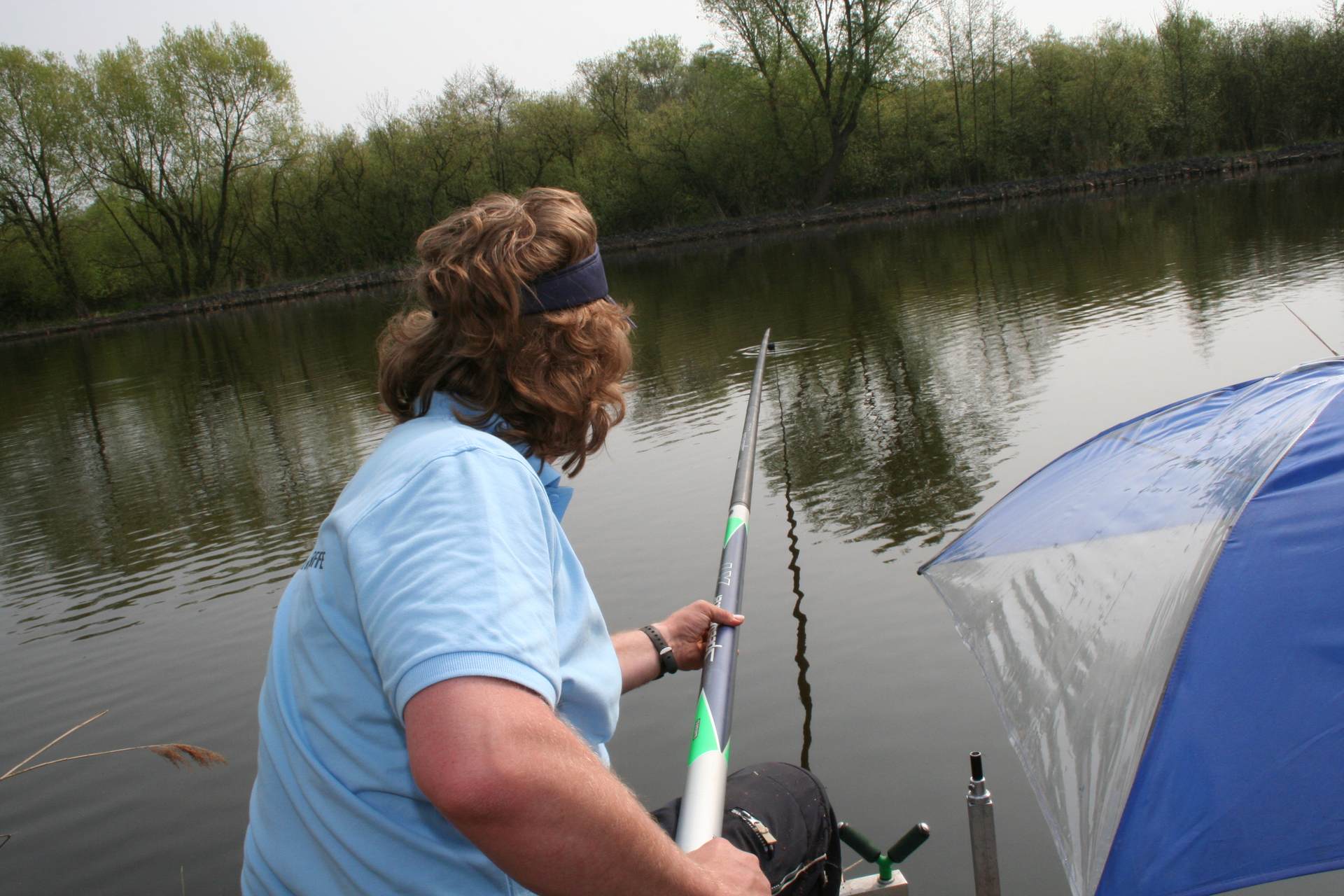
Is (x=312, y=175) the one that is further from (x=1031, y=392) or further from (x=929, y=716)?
(x=929, y=716)

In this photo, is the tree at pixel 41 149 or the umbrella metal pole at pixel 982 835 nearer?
the umbrella metal pole at pixel 982 835

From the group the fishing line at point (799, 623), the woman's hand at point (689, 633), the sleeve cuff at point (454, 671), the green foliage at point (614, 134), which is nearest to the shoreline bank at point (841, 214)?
the green foliage at point (614, 134)

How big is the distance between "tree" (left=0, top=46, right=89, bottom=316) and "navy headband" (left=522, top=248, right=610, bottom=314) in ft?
205

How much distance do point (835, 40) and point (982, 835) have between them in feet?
186

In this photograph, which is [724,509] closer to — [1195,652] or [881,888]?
[881,888]

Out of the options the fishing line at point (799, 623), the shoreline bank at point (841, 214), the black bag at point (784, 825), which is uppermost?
the shoreline bank at point (841, 214)

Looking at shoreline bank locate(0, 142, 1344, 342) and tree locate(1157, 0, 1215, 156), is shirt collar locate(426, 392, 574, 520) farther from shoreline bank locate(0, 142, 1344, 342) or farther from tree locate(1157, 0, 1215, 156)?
tree locate(1157, 0, 1215, 156)

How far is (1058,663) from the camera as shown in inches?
102

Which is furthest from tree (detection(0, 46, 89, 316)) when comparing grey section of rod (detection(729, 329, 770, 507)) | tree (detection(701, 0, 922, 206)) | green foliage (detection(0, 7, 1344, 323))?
grey section of rod (detection(729, 329, 770, 507))

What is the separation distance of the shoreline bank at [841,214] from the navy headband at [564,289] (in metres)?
50.5

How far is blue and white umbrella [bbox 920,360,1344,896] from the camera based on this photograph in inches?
80.1

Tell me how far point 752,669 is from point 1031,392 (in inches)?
245

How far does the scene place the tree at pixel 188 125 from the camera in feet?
184

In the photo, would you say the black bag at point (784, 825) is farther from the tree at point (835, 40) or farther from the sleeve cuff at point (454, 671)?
the tree at point (835, 40)
